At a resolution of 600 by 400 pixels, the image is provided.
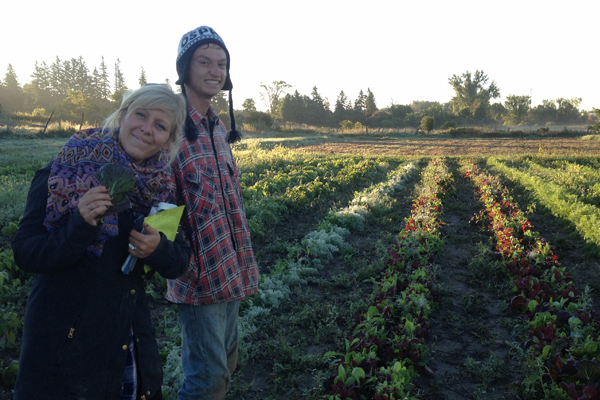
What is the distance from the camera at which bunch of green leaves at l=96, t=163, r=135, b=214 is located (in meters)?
1.45

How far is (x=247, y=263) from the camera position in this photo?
2.34 meters

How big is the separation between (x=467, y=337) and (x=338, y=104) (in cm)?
7168

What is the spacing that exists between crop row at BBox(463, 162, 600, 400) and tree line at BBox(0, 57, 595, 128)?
200ft

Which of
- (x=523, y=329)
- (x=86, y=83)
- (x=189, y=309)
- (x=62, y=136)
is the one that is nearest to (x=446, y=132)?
(x=62, y=136)

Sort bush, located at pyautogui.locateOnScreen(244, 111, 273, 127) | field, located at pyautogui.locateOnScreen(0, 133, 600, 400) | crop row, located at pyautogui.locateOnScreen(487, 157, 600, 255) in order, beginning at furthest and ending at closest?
1. bush, located at pyautogui.locateOnScreen(244, 111, 273, 127)
2. crop row, located at pyautogui.locateOnScreen(487, 157, 600, 255)
3. field, located at pyautogui.locateOnScreen(0, 133, 600, 400)

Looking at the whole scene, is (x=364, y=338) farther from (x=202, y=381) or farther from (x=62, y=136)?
(x=62, y=136)

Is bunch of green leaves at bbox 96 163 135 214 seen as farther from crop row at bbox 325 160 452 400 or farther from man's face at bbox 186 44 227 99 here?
crop row at bbox 325 160 452 400

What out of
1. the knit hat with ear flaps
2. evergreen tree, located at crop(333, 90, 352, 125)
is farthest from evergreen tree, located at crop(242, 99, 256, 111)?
the knit hat with ear flaps

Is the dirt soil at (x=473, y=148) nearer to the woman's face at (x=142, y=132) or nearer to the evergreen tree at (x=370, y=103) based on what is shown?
the woman's face at (x=142, y=132)

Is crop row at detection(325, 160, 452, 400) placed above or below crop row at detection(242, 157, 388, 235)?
below

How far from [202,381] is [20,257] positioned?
3.59 ft

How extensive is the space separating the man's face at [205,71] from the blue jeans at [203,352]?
124cm

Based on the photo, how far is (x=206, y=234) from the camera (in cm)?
209

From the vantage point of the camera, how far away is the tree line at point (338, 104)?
70500mm
